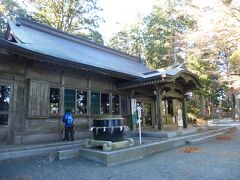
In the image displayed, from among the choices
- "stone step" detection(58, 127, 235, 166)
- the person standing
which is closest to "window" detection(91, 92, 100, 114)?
the person standing

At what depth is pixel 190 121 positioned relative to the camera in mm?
22469

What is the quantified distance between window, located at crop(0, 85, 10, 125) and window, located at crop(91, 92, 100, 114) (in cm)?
403

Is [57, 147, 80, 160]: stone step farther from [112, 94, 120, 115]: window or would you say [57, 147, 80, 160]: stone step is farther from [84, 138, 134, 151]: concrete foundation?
[112, 94, 120, 115]: window

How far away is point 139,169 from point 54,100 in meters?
5.21

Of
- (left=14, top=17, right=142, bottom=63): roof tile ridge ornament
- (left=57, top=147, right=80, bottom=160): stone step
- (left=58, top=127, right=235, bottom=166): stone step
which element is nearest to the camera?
(left=58, top=127, right=235, bottom=166): stone step

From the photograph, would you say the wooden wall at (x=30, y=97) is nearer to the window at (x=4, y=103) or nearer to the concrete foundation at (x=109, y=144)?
the window at (x=4, y=103)

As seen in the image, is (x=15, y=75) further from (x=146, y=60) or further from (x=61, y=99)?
(x=146, y=60)

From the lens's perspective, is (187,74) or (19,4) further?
(19,4)

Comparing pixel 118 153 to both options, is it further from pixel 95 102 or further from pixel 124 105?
pixel 124 105

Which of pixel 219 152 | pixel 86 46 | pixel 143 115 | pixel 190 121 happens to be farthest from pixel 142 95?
pixel 190 121

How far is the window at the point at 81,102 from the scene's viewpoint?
1038cm

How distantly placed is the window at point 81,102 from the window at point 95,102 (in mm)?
441

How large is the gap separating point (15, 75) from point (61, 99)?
215 centimetres

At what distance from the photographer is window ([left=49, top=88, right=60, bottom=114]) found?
9375mm
